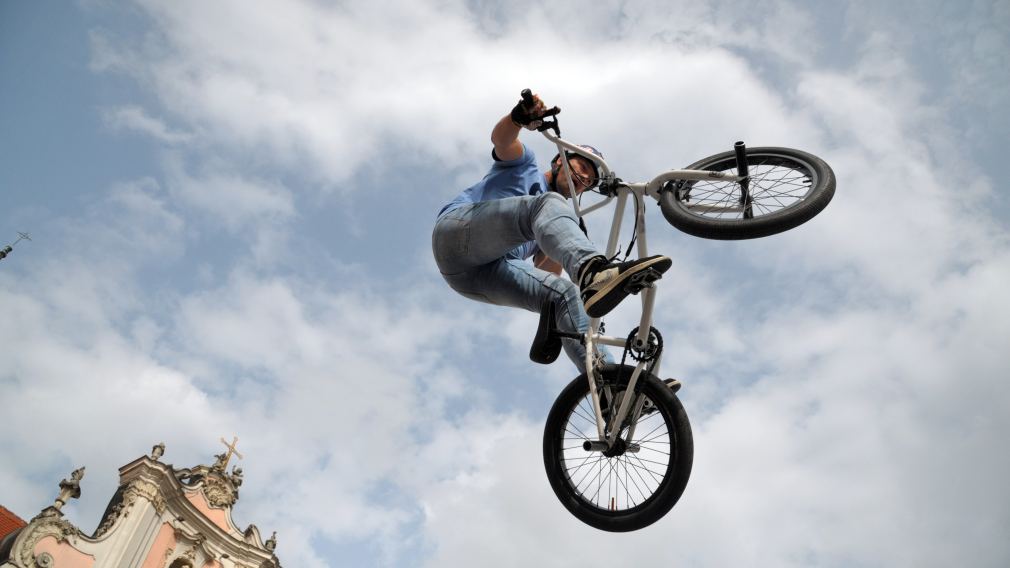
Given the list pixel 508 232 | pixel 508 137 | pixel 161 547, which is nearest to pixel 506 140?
pixel 508 137

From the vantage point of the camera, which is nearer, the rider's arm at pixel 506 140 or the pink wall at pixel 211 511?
the rider's arm at pixel 506 140

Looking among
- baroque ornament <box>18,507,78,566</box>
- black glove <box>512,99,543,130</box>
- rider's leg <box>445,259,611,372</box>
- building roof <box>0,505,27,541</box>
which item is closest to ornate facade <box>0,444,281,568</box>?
baroque ornament <box>18,507,78,566</box>

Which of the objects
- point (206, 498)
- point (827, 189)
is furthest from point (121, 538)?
point (827, 189)

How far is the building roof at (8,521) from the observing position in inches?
875

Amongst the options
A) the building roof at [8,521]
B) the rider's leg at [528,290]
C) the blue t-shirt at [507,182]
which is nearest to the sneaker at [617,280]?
the rider's leg at [528,290]

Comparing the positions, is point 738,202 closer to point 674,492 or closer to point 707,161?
point 707,161

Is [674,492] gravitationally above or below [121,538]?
below

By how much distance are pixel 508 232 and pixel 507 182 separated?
0.52m

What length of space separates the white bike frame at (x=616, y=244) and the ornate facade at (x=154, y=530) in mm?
20590

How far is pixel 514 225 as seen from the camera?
11.6ft

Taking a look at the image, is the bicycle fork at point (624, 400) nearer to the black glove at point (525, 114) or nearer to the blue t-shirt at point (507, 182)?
the blue t-shirt at point (507, 182)

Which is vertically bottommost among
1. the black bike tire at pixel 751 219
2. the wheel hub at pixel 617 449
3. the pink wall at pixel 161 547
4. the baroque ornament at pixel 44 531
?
the wheel hub at pixel 617 449

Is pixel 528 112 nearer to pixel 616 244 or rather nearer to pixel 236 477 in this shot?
pixel 616 244

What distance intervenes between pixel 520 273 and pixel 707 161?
1.68 m
